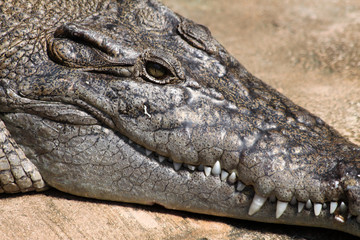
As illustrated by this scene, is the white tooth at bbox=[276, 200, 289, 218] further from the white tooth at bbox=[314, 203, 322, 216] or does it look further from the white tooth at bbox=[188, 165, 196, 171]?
the white tooth at bbox=[188, 165, 196, 171]

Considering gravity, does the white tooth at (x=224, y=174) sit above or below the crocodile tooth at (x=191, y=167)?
above

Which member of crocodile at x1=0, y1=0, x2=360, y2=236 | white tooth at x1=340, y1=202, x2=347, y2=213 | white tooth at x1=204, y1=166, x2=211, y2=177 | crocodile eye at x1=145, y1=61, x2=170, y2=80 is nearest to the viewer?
white tooth at x1=340, y1=202, x2=347, y2=213

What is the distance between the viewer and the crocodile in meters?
2.69

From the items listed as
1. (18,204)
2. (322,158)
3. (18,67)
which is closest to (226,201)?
(322,158)

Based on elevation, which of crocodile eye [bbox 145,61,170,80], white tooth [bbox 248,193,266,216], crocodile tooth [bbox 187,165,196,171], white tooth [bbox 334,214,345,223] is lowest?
white tooth [bbox 248,193,266,216]

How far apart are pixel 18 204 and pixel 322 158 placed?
1.96 m

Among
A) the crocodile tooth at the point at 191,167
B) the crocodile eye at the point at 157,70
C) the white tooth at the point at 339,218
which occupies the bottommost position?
the crocodile tooth at the point at 191,167

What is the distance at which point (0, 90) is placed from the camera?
117 inches

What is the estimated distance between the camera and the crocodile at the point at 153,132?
2.69m

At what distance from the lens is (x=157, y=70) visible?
2.97 meters

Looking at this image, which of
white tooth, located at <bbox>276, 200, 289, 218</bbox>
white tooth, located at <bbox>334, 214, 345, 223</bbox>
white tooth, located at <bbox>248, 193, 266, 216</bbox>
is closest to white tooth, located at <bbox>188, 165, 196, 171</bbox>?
white tooth, located at <bbox>248, 193, 266, 216</bbox>

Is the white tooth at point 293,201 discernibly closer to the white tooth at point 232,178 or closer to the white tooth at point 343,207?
the white tooth at point 343,207

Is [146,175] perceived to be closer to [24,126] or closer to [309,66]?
[24,126]

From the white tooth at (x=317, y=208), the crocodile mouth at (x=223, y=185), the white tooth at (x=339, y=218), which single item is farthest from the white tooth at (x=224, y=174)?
the white tooth at (x=339, y=218)
